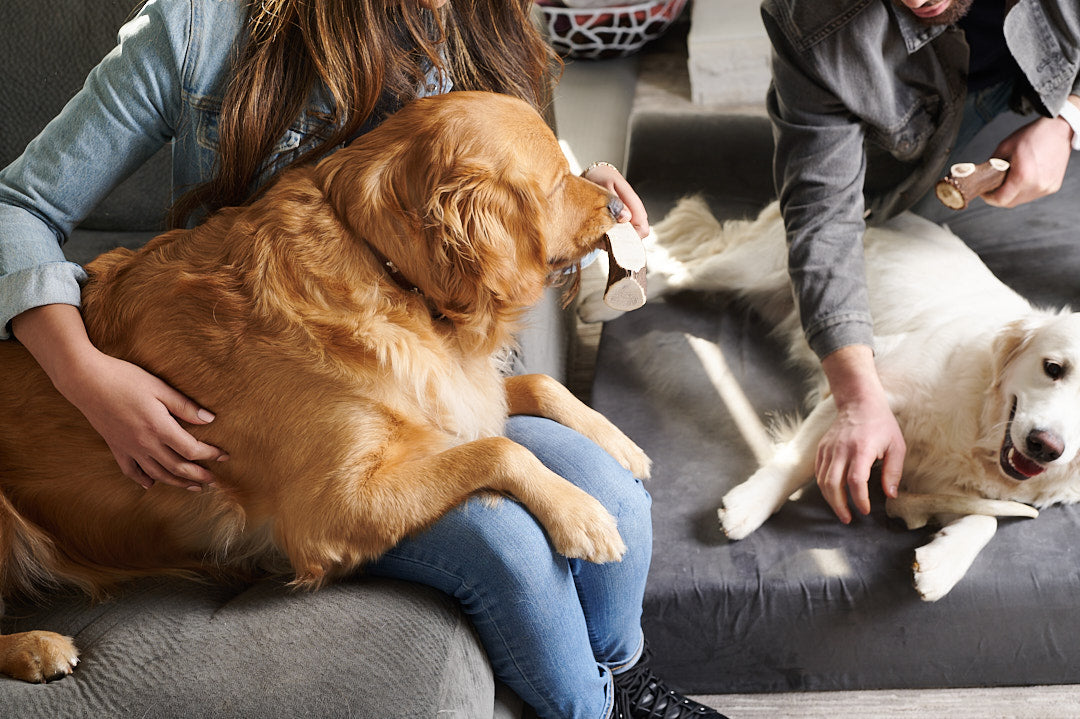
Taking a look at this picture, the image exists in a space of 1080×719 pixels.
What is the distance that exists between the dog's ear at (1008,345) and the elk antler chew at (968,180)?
310 mm

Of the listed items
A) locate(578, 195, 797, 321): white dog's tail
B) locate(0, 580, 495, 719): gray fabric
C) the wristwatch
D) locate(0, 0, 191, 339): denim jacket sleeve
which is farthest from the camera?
locate(578, 195, 797, 321): white dog's tail

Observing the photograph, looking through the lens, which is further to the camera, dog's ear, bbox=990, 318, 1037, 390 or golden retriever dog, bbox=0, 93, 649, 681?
dog's ear, bbox=990, 318, 1037, 390

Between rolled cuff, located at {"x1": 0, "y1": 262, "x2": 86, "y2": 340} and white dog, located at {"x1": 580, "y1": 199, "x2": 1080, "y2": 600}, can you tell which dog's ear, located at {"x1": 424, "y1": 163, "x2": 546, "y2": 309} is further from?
white dog, located at {"x1": 580, "y1": 199, "x2": 1080, "y2": 600}

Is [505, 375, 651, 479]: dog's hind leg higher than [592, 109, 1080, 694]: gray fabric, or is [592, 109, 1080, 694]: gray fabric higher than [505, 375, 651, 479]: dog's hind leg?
[505, 375, 651, 479]: dog's hind leg

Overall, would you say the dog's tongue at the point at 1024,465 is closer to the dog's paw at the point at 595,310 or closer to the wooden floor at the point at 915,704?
the wooden floor at the point at 915,704

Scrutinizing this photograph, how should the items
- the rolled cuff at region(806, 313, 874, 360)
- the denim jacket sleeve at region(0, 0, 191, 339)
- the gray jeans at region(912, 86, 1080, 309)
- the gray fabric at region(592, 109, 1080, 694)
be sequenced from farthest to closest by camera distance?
the gray jeans at region(912, 86, 1080, 309) → the rolled cuff at region(806, 313, 874, 360) → the gray fabric at region(592, 109, 1080, 694) → the denim jacket sleeve at region(0, 0, 191, 339)

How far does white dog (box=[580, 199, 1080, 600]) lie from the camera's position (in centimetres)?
154

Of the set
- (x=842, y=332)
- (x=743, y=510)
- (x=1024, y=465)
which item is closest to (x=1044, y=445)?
(x=1024, y=465)

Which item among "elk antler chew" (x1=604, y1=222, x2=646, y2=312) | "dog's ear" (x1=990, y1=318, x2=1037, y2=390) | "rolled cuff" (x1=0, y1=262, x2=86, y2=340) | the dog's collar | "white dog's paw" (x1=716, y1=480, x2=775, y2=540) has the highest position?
"rolled cuff" (x1=0, y1=262, x2=86, y2=340)

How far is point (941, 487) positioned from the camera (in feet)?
5.61

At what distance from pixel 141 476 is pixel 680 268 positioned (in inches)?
62.3

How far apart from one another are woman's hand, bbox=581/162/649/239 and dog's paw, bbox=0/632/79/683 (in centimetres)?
102

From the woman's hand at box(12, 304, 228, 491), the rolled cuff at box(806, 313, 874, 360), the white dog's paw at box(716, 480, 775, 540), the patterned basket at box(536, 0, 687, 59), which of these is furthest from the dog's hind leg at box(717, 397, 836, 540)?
the patterned basket at box(536, 0, 687, 59)

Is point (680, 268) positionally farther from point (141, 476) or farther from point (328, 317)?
point (141, 476)
